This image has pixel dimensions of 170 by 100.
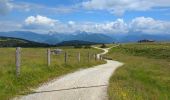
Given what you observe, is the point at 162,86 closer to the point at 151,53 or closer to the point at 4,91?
the point at 4,91

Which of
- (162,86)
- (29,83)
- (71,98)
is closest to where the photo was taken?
(71,98)

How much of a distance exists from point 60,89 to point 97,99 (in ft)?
11.0

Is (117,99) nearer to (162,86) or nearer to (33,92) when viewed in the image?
(33,92)

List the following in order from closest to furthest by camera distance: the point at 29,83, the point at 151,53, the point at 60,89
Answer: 1. the point at 60,89
2. the point at 29,83
3. the point at 151,53

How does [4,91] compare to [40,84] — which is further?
[40,84]

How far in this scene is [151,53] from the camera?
12519 centimetres

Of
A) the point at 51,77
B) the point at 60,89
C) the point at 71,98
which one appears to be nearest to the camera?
the point at 71,98

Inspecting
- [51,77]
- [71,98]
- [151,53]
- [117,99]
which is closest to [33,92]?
[71,98]

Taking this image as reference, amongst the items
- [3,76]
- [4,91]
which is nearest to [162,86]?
[3,76]

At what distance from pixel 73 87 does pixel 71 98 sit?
13.3 feet

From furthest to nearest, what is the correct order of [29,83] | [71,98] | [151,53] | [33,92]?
[151,53] → [29,83] → [33,92] → [71,98]

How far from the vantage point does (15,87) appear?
57.6 feet

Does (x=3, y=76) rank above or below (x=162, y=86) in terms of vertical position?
above

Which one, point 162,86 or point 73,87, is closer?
point 73,87
